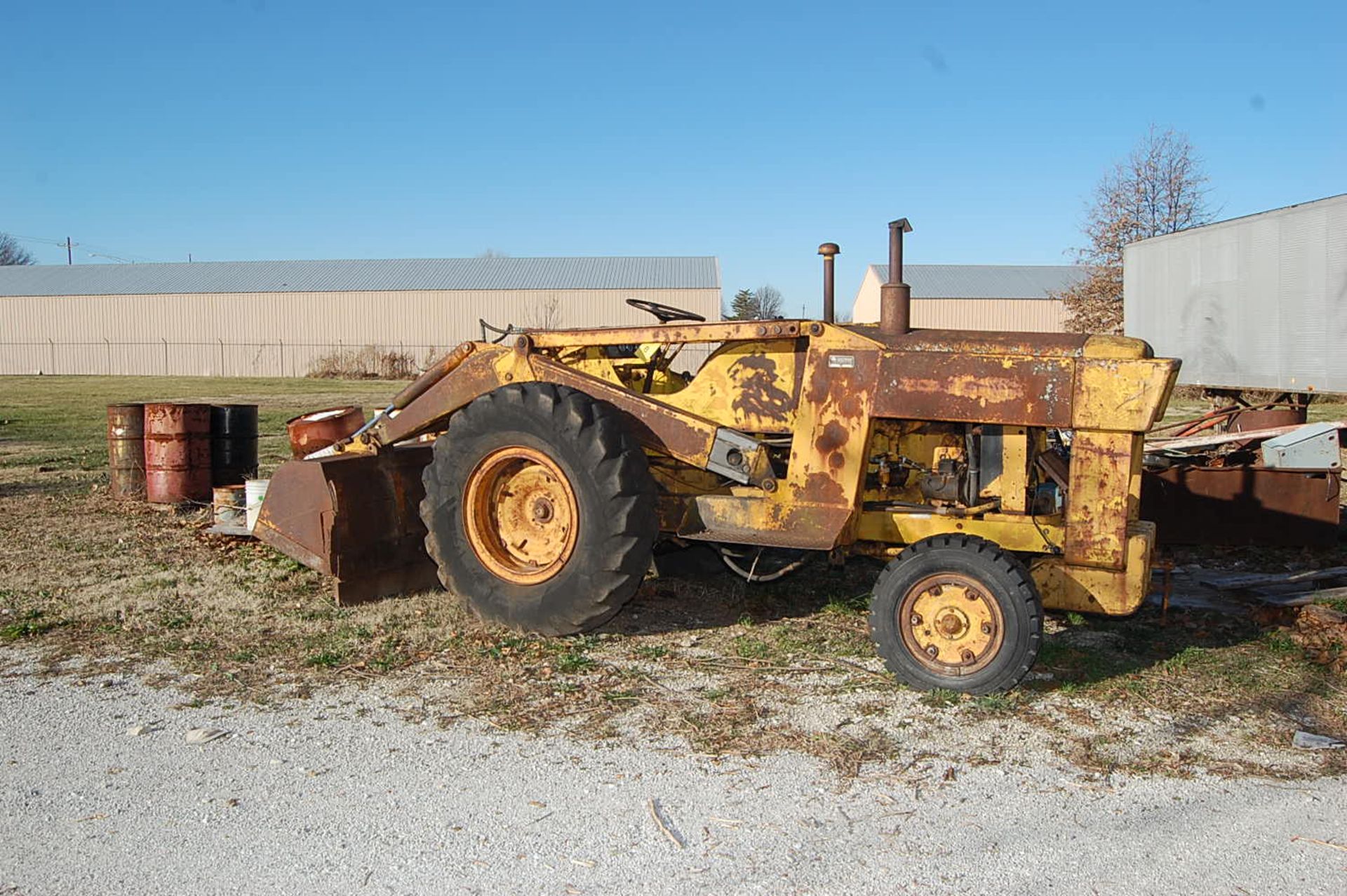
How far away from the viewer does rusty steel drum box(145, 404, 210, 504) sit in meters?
9.66

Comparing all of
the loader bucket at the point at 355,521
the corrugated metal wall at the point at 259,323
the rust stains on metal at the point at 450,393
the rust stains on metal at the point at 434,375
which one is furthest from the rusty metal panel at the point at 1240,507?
the corrugated metal wall at the point at 259,323

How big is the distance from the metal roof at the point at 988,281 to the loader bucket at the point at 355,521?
1651 inches

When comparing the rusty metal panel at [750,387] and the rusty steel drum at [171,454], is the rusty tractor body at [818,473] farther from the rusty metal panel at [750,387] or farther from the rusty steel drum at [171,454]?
the rusty steel drum at [171,454]

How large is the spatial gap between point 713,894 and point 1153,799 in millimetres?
1636

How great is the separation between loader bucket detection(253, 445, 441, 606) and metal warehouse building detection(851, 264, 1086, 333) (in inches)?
→ 1591

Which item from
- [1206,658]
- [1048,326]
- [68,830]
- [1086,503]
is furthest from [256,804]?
[1048,326]

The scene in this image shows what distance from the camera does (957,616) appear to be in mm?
4805

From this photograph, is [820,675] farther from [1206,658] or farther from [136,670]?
[136,670]

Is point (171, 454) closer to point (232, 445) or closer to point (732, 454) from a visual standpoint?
point (232, 445)

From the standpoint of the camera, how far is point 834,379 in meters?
5.34

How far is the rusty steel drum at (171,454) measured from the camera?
9656 mm

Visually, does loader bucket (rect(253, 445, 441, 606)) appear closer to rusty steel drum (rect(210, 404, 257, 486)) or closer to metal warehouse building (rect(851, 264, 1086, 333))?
rusty steel drum (rect(210, 404, 257, 486))

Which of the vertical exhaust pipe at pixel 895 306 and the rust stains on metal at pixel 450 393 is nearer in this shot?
the vertical exhaust pipe at pixel 895 306

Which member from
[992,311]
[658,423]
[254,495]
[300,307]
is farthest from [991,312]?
[658,423]
